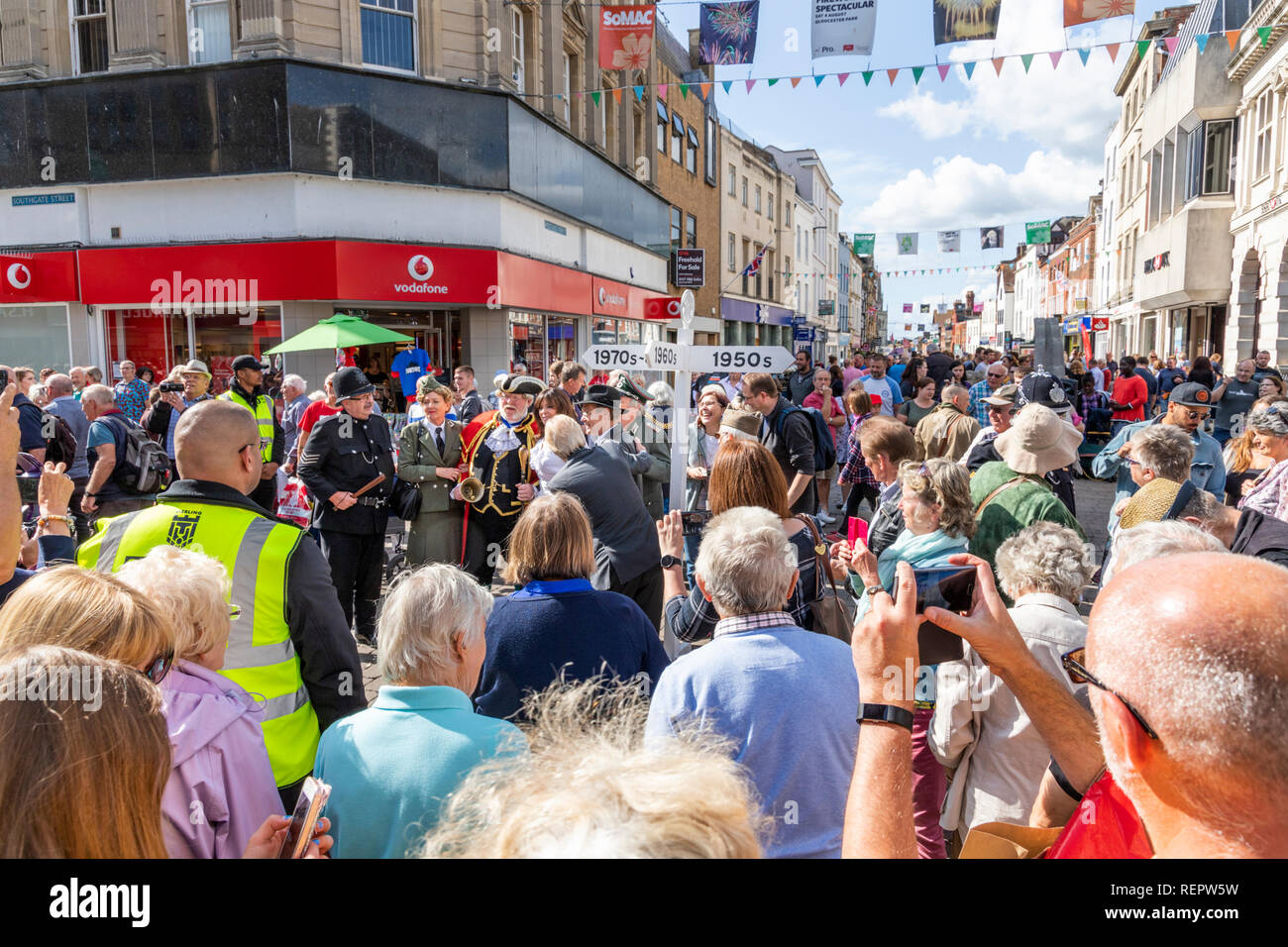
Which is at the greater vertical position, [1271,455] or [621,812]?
[1271,455]

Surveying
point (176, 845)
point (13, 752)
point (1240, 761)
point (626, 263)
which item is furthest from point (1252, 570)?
point (626, 263)

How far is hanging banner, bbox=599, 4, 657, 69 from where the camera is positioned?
1301 centimetres

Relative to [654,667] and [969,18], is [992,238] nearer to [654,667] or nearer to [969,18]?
[969,18]

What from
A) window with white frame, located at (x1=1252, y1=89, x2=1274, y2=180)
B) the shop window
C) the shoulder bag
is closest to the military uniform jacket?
the shoulder bag

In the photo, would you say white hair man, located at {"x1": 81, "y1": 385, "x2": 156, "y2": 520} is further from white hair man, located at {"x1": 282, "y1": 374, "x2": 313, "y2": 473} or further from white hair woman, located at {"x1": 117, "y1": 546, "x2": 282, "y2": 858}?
white hair woman, located at {"x1": 117, "y1": 546, "x2": 282, "y2": 858}

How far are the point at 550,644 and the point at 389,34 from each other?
14452 mm

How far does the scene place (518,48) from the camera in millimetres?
16875

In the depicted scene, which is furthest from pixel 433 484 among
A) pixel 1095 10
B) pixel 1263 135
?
pixel 1263 135

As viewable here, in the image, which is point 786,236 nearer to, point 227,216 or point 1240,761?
point 227,216

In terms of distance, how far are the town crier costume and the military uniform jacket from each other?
2.03 ft

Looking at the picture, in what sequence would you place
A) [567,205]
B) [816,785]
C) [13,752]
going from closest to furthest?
[13,752] → [816,785] → [567,205]
